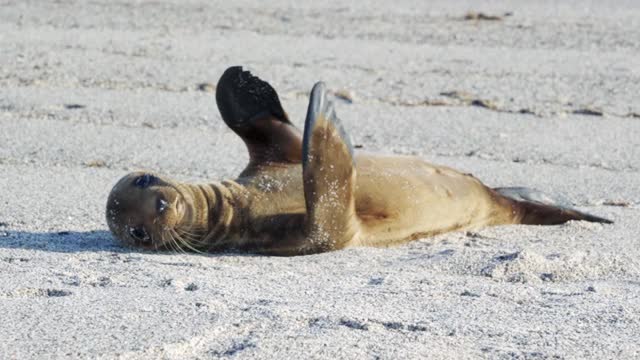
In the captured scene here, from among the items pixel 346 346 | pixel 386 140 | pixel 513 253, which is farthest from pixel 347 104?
pixel 346 346

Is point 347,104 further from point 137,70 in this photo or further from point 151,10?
point 151,10

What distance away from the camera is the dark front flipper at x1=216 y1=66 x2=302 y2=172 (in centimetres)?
620

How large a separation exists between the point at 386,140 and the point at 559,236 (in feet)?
6.69

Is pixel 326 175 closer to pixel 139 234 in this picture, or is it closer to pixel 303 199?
pixel 303 199

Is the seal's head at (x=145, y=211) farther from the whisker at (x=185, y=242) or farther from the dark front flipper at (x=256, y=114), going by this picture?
the dark front flipper at (x=256, y=114)

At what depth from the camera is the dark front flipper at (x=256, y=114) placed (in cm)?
620

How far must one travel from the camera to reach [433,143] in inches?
317

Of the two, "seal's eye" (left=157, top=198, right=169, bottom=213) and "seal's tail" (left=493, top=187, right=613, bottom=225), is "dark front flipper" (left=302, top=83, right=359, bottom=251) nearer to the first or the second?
"seal's eye" (left=157, top=198, right=169, bottom=213)

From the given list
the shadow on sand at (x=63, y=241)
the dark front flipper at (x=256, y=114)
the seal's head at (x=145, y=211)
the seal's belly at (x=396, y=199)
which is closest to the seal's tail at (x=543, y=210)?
the seal's belly at (x=396, y=199)

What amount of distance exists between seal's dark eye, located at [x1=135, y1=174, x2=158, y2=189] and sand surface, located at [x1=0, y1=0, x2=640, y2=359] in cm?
29

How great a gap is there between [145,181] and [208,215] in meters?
0.31

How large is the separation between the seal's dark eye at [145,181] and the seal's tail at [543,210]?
178cm

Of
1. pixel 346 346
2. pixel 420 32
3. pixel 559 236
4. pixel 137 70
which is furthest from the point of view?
pixel 420 32

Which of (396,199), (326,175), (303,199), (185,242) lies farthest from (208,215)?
(396,199)
